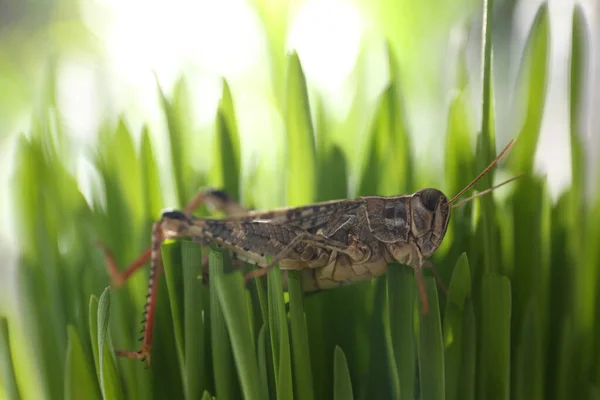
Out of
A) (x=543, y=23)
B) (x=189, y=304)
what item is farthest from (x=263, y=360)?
(x=543, y=23)

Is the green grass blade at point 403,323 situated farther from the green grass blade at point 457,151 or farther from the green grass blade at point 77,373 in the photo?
the green grass blade at point 77,373

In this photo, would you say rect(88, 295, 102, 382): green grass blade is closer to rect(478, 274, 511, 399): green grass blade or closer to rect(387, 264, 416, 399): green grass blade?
rect(387, 264, 416, 399): green grass blade

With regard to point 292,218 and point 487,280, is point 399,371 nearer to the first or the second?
point 487,280

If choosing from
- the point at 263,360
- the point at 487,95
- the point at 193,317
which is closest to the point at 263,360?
the point at 263,360

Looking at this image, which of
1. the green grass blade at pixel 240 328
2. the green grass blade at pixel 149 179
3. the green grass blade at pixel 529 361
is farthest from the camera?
the green grass blade at pixel 149 179

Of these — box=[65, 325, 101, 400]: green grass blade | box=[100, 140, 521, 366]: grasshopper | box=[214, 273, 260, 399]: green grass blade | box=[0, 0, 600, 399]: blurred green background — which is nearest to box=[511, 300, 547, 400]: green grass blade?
box=[0, 0, 600, 399]: blurred green background

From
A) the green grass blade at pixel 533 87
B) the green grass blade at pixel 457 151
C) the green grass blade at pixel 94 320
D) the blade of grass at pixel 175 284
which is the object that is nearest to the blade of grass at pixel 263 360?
the blade of grass at pixel 175 284

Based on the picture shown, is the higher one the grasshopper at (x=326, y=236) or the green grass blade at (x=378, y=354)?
the grasshopper at (x=326, y=236)

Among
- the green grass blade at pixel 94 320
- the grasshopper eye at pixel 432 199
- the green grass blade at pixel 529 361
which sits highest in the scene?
the grasshopper eye at pixel 432 199
